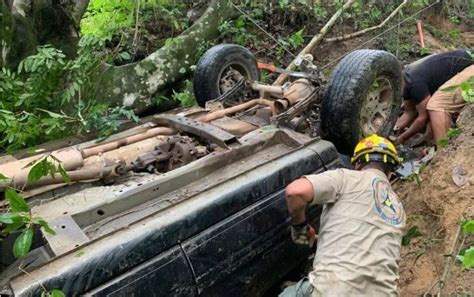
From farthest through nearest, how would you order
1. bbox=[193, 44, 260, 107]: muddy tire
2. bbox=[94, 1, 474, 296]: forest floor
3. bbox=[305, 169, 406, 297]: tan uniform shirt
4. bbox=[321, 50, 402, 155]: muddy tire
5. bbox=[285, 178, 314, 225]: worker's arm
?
1. bbox=[193, 44, 260, 107]: muddy tire
2. bbox=[321, 50, 402, 155]: muddy tire
3. bbox=[94, 1, 474, 296]: forest floor
4. bbox=[285, 178, 314, 225]: worker's arm
5. bbox=[305, 169, 406, 297]: tan uniform shirt

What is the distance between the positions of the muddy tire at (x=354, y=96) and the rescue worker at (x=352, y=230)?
95 cm

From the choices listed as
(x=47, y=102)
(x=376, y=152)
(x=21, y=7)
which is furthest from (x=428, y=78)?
(x=21, y=7)

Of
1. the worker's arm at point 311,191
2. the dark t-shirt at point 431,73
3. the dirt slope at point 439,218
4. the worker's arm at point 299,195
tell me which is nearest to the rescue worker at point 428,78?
the dark t-shirt at point 431,73

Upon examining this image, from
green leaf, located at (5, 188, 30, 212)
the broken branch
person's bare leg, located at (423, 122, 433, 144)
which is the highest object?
green leaf, located at (5, 188, 30, 212)

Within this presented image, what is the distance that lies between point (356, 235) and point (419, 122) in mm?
3049

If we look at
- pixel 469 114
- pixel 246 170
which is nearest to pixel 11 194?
pixel 246 170

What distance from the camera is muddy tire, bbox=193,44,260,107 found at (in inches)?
191

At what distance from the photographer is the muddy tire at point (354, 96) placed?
13.1ft

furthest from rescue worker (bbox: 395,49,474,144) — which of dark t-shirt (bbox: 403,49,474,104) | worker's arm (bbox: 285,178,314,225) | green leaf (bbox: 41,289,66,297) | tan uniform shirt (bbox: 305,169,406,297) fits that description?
green leaf (bbox: 41,289,66,297)

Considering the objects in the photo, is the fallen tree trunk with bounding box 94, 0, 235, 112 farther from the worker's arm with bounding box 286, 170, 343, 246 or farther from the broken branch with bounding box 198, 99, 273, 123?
the worker's arm with bounding box 286, 170, 343, 246

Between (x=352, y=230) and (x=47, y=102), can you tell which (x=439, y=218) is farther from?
(x=47, y=102)

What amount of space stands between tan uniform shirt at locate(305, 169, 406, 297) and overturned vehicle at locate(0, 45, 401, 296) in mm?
400

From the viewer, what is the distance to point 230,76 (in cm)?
511

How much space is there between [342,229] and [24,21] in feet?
13.2
